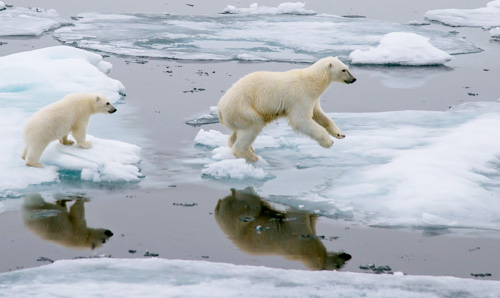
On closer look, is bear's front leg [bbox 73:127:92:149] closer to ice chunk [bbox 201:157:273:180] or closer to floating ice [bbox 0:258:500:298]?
ice chunk [bbox 201:157:273:180]

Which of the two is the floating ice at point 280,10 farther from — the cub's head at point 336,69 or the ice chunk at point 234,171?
the ice chunk at point 234,171

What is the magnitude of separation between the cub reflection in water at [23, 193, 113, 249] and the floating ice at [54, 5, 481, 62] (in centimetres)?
714

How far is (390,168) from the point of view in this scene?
7.49 meters

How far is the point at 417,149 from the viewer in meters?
8.24

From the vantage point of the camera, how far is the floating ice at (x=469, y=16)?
17.4m

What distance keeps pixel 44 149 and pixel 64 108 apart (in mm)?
421

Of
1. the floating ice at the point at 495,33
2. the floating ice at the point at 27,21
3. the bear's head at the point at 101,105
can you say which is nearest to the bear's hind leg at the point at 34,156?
the bear's head at the point at 101,105

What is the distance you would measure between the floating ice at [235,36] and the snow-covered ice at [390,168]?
4317 millimetres

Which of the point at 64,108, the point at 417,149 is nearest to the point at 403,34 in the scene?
the point at 417,149

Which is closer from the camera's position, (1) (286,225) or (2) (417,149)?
(1) (286,225)

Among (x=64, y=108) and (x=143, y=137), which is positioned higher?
(x=64, y=108)

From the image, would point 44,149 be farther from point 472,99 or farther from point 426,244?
point 472,99

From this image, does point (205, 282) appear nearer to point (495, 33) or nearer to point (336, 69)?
point (336, 69)

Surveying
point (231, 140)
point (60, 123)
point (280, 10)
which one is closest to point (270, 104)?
point (231, 140)
